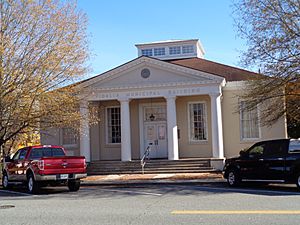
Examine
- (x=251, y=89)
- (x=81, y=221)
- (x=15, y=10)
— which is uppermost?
(x=15, y=10)

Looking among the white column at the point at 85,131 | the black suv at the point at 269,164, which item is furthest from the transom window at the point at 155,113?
the black suv at the point at 269,164

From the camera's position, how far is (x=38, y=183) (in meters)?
15.1

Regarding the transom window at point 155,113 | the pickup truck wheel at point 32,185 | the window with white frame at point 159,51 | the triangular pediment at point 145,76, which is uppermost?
the window with white frame at point 159,51

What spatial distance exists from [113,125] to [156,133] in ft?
8.75

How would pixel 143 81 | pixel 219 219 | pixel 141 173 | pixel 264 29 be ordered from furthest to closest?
pixel 143 81 → pixel 141 173 → pixel 264 29 → pixel 219 219

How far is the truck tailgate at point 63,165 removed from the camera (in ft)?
48.6

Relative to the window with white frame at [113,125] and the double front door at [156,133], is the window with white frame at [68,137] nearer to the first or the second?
the window with white frame at [113,125]

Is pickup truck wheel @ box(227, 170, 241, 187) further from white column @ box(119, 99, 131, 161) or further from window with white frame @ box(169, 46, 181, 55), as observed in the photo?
window with white frame @ box(169, 46, 181, 55)

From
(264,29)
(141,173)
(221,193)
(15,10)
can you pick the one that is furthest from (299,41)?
(15,10)

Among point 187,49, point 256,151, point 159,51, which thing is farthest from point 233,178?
point 159,51

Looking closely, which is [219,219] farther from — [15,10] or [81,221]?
[15,10]

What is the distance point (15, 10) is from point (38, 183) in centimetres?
809

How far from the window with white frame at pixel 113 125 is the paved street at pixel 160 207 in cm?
1079

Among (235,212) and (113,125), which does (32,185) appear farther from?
(113,125)
